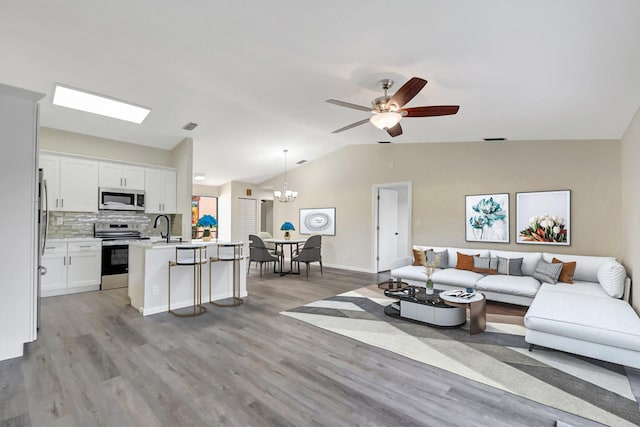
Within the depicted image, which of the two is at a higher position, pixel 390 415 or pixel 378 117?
pixel 378 117

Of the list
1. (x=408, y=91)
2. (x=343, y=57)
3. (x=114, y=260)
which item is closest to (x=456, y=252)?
(x=408, y=91)

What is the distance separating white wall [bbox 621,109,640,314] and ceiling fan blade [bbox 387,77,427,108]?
243 cm

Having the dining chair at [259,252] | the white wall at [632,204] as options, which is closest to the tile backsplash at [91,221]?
the dining chair at [259,252]

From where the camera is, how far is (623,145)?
4.02m

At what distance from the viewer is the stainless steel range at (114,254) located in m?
5.34

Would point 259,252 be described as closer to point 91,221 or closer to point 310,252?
point 310,252

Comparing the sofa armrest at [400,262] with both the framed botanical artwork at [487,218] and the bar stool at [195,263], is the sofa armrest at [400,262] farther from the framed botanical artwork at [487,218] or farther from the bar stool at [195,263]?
the bar stool at [195,263]

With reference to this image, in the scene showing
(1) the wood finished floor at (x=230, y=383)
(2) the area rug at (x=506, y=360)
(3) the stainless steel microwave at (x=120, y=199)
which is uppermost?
(3) the stainless steel microwave at (x=120, y=199)

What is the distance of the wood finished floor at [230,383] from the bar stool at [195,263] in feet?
1.58

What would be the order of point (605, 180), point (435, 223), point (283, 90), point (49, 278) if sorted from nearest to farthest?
point (283, 90), point (605, 180), point (49, 278), point (435, 223)

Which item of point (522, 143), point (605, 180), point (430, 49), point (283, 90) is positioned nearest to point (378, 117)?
point (430, 49)

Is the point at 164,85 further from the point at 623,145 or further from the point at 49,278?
the point at 623,145

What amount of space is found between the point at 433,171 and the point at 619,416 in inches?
187

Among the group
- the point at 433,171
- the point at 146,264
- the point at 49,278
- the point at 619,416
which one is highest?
the point at 433,171
